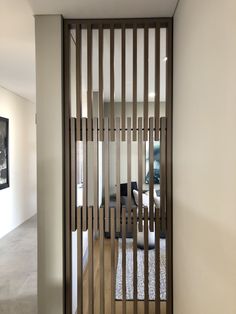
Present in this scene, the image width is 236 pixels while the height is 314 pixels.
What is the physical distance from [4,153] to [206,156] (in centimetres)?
448

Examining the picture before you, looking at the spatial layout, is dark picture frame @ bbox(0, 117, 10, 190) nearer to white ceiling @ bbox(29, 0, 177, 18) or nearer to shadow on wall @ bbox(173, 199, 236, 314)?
white ceiling @ bbox(29, 0, 177, 18)

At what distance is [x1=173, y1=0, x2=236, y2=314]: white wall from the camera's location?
97cm

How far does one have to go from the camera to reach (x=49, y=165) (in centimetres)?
215

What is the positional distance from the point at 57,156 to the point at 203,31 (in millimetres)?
1396

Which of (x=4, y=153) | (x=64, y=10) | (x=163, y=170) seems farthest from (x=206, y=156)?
(x=4, y=153)

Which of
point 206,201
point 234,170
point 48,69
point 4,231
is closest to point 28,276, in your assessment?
point 4,231

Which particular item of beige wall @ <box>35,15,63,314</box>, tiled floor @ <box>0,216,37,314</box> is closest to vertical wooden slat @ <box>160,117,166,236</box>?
beige wall @ <box>35,15,63,314</box>

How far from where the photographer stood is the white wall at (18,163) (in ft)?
16.3

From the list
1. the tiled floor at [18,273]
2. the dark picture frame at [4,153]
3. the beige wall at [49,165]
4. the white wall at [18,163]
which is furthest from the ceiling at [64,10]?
the tiled floor at [18,273]

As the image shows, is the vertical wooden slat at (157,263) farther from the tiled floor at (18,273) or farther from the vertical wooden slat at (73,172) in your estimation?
the tiled floor at (18,273)

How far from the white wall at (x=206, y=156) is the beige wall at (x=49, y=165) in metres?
0.95

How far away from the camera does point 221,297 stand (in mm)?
1067

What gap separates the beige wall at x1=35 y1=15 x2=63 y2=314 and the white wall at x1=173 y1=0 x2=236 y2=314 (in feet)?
3.12

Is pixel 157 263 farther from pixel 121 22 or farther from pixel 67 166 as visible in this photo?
pixel 121 22
